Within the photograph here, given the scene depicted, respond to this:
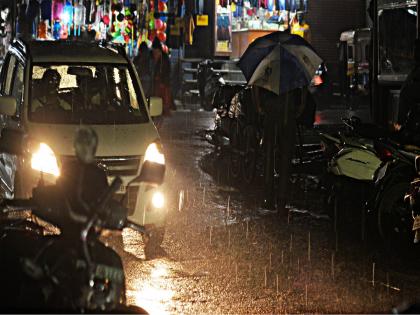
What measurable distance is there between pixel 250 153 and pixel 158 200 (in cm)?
474

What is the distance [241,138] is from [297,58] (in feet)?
8.92

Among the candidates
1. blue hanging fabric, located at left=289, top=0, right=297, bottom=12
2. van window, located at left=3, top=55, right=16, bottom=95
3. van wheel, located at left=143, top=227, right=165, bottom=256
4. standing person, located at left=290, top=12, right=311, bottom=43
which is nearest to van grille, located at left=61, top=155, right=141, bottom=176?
van wheel, located at left=143, top=227, right=165, bottom=256

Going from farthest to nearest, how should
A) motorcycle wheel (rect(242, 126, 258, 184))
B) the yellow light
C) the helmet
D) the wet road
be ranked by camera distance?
motorcycle wheel (rect(242, 126, 258, 184))
the helmet
the yellow light
the wet road

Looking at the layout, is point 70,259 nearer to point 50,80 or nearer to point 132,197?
point 132,197

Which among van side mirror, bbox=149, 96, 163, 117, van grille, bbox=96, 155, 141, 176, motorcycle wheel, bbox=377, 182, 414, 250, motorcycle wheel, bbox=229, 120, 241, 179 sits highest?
van side mirror, bbox=149, 96, 163, 117

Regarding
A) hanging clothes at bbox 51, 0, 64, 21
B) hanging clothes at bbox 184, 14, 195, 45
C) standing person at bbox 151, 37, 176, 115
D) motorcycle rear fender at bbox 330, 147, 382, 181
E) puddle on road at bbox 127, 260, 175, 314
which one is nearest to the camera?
puddle on road at bbox 127, 260, 175, 314

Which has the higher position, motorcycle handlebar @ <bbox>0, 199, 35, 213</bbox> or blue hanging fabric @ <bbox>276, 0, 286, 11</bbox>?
blue hanging fabric @ <bbox>276, 0, 286, 11</bbox>

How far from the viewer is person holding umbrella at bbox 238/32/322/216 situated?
1127cm

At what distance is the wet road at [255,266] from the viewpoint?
23.4ft

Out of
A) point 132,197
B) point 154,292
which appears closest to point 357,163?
point 132,197

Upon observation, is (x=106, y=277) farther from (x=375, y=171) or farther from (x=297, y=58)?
(x=297, y=58)

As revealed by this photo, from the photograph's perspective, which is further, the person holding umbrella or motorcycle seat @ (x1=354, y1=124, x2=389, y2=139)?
the person holding umbrella

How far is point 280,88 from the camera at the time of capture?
11.1 m

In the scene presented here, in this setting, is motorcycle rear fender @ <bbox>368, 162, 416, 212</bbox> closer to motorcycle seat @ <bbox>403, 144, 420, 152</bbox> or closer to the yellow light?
motorcycle seat @ <bbox>403, 144, 420, 152</bbox>
